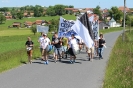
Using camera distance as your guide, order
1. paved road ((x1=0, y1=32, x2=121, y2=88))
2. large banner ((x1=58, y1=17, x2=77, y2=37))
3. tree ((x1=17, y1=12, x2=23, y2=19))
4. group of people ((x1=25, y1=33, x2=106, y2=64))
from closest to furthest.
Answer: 1. paved road ((x1=0, y1=32, x2=121, y2=88))
2. group of people ((x1=25, y1=33, x2=106, y2=64))
3. large banner ((x1=58, y1=17, x2=77, y2=37))
4. tree ((x1=17, y1=12, x2=23, y2=19))

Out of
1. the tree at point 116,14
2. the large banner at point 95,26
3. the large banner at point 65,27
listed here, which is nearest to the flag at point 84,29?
the large banner at point 65,27

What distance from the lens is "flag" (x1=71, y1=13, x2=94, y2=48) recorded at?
16484mm

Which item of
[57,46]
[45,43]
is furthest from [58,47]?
[45,43]

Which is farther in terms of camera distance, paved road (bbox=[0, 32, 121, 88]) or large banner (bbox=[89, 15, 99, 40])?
large banner (bbox=[89, 15, 99, 40])

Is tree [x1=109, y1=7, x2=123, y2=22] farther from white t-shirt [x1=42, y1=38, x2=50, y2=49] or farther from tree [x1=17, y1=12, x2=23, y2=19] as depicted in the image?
white t-shirt [x1=42, y1=38, x2=50, y2=49]

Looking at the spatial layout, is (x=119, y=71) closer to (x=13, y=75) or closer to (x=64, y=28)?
(x=13, y=75)

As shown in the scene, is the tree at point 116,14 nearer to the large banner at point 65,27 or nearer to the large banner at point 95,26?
the large banner at point 95,26

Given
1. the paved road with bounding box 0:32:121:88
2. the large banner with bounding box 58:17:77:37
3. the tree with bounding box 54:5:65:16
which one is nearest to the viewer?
the paved road with bounding box 0:32:121:88

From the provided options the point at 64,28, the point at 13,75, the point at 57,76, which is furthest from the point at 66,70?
the point at 64,28

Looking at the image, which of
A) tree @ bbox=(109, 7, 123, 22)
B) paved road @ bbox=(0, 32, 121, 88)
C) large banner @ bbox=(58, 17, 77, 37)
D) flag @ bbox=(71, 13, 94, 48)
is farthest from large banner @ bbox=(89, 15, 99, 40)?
tree @ bbox=(109, 7, 123, 22)

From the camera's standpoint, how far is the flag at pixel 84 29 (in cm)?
1648

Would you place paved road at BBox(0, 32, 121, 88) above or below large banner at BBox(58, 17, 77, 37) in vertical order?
below

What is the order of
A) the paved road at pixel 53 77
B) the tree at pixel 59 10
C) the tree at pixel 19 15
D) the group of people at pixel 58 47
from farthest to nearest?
1. the tree at pixel 59 10
2. the tree at pixel 19 15
3. the group of people at pixel 58 47
4. the paved road at pixel 53 77

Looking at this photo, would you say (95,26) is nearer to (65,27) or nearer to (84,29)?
(65,27)
